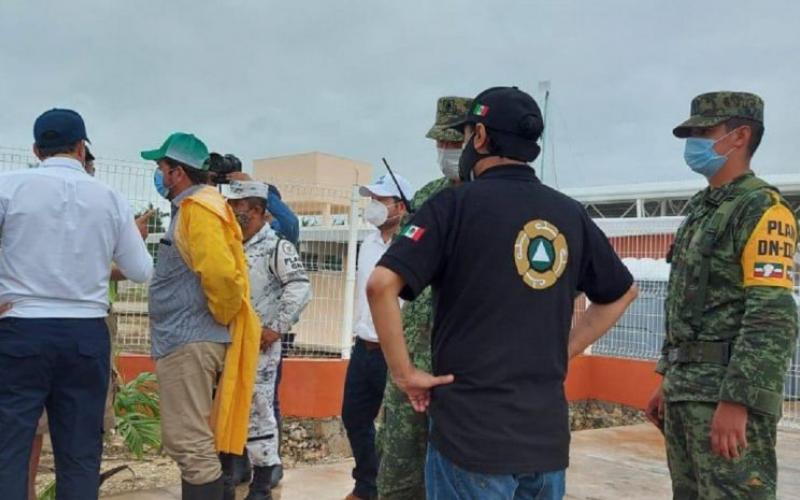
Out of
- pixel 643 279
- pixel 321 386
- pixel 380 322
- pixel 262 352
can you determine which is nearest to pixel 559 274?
pixel 380 322

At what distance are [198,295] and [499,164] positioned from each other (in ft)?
5.83

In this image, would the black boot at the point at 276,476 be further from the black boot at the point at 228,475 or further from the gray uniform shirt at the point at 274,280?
the gray uniform shirt at the point at 274,280

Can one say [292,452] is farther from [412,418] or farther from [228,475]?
[412,418]

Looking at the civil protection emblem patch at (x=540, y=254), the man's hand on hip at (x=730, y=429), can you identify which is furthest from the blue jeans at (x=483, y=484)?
the man's hand on hip at (x=730, y=429)

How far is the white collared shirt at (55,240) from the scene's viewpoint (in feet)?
9.63

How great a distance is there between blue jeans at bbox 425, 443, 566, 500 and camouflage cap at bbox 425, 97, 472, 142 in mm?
1435

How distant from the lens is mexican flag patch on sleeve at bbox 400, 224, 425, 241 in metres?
2.04

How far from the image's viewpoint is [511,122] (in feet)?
7.10

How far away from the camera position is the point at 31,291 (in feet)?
9.61

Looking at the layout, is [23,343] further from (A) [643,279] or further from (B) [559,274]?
(A) [643,279]

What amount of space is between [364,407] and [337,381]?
2911 millimetres

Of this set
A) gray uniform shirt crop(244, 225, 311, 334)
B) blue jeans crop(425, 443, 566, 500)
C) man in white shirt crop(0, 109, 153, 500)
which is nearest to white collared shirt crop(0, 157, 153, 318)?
man in white shirt crop(0, 109, 153, 500)

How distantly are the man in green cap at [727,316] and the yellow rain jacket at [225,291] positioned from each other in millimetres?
1787

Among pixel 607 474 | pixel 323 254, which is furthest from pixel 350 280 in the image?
pixel 607 474
